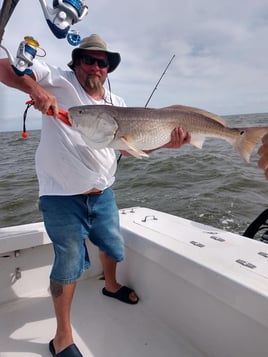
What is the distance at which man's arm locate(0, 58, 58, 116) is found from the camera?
206 cm

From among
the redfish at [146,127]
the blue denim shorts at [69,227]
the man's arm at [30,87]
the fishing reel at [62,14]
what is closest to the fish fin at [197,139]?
the redfish at [146,127]

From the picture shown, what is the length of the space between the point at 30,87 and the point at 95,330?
2.05m

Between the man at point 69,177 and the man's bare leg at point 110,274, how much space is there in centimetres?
51

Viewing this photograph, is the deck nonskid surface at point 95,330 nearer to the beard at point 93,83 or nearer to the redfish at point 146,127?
the redfish at point 146,127

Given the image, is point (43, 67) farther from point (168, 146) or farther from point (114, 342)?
point (114, 342)

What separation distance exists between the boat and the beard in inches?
53.9

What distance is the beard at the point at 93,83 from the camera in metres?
2.60

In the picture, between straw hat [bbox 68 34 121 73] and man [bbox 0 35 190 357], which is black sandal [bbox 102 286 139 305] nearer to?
man [bbox 0 35 190 357]

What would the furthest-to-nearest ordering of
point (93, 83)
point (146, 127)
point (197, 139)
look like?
point (197, 139)
point (93, 83)
point (146, 127)

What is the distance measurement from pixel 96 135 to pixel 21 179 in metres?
9.45

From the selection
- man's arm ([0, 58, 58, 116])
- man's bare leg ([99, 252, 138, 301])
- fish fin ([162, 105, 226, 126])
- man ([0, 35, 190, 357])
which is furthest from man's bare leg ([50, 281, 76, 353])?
fish fin ([162, 105, 226, 126])

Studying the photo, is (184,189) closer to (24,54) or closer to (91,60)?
(91,60)

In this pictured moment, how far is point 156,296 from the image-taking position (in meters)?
2.97

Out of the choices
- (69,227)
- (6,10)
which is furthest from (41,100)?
(69,227)
